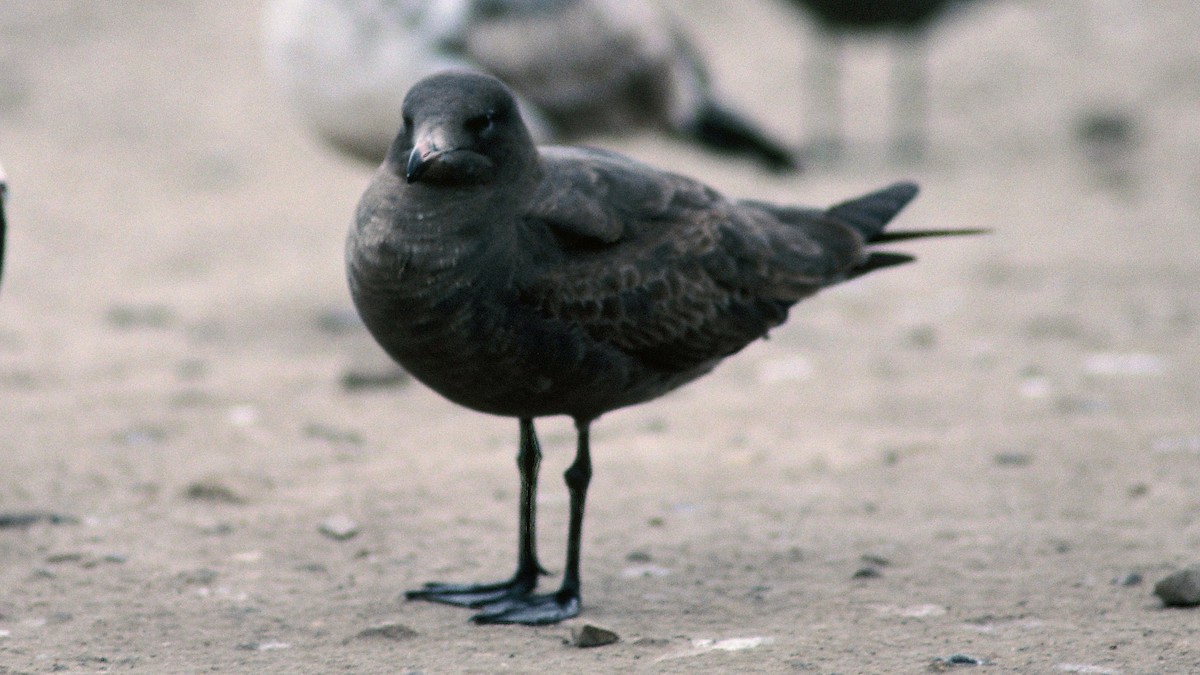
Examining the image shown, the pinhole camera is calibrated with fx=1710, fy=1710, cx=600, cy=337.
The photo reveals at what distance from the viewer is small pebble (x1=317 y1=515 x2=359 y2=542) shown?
4.56 m

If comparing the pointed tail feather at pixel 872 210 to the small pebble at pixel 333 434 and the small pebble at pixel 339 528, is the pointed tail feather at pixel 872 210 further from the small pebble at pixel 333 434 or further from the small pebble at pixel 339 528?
the small pebble at pixel 333 434

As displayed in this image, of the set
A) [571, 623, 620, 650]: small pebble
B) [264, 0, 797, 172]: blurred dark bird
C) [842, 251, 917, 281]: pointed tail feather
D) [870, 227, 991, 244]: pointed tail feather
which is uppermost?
[264, 0, 797, 172]: blurred dark bird

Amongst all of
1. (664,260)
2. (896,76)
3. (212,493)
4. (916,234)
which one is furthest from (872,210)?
(896,76)

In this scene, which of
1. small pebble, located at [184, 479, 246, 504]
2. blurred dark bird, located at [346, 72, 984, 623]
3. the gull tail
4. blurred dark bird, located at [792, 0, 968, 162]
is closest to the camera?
blurred dark bird, located at [346, 72, 984, 623]

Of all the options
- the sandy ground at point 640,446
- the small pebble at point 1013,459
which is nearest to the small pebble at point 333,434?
the sandy ground at point 640,446

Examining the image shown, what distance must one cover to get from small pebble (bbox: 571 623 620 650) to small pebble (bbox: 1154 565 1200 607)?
125 cm

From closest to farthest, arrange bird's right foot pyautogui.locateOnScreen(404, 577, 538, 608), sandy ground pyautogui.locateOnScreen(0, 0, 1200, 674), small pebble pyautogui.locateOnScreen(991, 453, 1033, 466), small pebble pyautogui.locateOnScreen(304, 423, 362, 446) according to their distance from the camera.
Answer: sandy ground pyautogui.locateOnScreen(0, 0, 1200, 674)
bird's right foot pyautogui.locateOnScreen(404, 577, 538, 608)
small pebble pyautogui.locateOnScreen(991, 453, 1033, 466)
small pebble pyautogui.locateOnScreen(304, 423, 362, 446)

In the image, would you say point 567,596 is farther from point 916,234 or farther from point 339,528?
point 916,234

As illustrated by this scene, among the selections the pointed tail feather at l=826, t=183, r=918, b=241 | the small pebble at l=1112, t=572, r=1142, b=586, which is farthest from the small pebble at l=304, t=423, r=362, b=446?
the small pebble at l=1112, t=572, r=1142, b=586

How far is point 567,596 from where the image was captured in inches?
156

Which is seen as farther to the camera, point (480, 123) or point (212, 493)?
point (212, 493)

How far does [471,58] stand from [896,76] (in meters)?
5.65

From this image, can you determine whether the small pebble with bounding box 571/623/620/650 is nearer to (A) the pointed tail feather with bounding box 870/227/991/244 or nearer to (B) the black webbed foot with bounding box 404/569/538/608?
(B) the black webbed foot with bounding box 404/569/538/608

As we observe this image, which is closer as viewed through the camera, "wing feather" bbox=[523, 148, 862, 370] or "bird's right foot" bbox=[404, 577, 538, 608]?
"wing feather" bbox=[523, 148, 862, 370]
